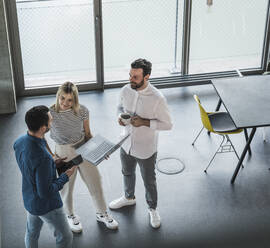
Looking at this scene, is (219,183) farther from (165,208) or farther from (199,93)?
(199,93)

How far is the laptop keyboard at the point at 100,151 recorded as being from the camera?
3.92 metres

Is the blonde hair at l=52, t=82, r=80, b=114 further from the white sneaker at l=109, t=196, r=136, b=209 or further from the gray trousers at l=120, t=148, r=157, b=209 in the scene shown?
the white sneaker at l=109, t=196, r=136, b=209

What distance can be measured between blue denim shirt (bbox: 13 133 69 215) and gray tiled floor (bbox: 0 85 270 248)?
1020mm

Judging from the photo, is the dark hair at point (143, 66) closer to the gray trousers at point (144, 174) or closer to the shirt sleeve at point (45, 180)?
the gray trousers at point (144, 174)

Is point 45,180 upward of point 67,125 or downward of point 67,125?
downward

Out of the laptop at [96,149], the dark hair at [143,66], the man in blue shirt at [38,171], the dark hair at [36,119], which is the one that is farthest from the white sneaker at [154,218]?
the dark hair at [36,119]

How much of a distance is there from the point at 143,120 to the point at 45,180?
1.17 meters

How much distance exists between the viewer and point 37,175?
10.8ft

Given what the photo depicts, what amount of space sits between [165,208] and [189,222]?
1.08 ft

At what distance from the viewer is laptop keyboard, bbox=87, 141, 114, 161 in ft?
12.9

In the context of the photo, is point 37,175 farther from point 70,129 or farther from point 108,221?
point 108,221

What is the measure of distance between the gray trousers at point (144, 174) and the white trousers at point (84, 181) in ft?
1.20

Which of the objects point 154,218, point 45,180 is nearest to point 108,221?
point 154,218

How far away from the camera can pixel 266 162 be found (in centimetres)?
566
